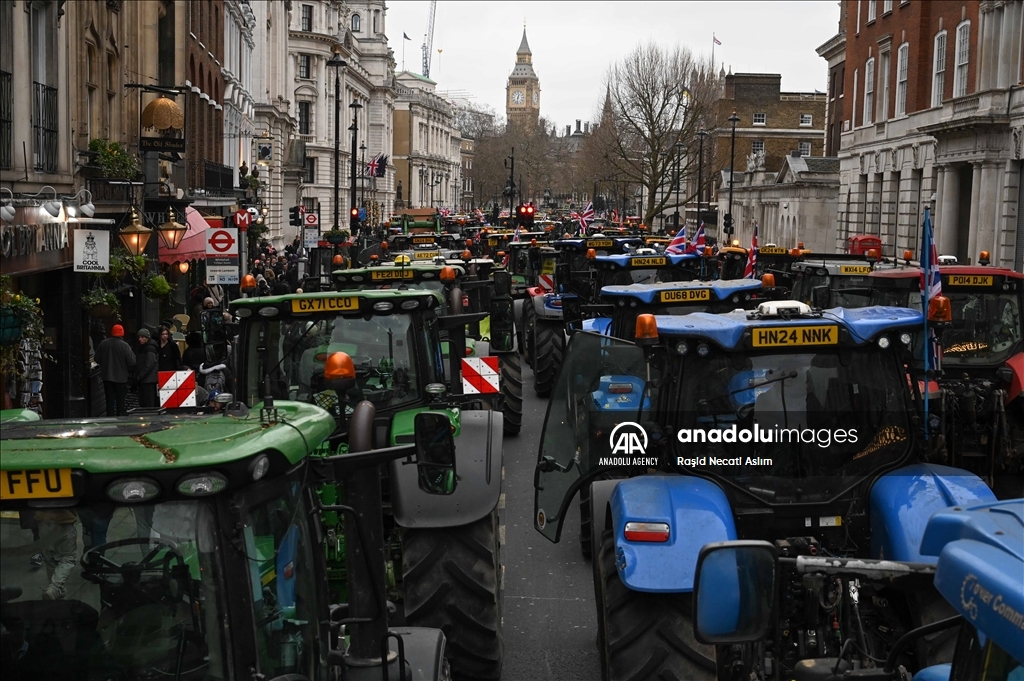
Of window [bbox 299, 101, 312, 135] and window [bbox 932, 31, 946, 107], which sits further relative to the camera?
window [bbox 299, 101, 312, 135]

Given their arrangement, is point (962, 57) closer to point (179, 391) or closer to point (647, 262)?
point (647, 262)

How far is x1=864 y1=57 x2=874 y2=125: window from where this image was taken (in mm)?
54312

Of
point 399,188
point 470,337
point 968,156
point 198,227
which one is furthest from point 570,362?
point 399,188

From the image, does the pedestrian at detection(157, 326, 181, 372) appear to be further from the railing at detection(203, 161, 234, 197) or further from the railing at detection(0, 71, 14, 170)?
the railing at detection(203, 161, 234, 197)

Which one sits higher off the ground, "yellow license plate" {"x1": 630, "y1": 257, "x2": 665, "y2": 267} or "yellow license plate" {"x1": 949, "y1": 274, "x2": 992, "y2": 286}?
"yellow license plate" {"x1": 949, "y1": 274, "x2": 992, "y2": 286}

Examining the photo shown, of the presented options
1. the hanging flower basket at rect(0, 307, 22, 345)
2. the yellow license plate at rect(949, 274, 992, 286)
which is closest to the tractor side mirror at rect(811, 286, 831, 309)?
the yellow license plate at rect(949, 274, 992, 286)

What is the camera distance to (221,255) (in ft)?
71.5

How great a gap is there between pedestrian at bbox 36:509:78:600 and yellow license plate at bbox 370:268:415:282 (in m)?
10.6

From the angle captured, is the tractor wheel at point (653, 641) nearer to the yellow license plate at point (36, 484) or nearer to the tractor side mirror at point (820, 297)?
the yellow license plate at point (36, 484)

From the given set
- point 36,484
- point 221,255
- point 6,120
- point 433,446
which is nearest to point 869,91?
point 221,255

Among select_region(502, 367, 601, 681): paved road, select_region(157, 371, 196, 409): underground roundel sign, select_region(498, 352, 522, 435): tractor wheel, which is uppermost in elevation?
select_region(157, 371, 196, 409): underground roundel sign

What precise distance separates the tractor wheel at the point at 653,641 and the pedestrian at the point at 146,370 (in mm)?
12540

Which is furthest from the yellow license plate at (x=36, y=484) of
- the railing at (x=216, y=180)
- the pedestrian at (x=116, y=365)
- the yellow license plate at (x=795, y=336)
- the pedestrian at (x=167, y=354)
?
the railing at (x=216, y=180)

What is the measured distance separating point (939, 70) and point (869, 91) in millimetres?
8705
